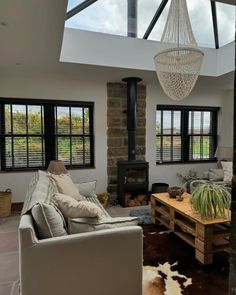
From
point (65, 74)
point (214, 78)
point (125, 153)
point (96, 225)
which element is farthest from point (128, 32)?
point (96, 225)

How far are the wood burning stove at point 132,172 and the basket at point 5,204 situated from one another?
6.61 feet

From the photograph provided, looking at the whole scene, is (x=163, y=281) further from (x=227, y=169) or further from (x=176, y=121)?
(x=176, y=121)

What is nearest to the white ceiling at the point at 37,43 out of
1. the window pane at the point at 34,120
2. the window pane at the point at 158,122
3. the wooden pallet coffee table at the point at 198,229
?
the window pane at the point at 34,120

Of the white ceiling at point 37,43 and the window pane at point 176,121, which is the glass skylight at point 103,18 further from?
the window pane at point 176,121

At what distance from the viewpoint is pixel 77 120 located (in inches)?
188

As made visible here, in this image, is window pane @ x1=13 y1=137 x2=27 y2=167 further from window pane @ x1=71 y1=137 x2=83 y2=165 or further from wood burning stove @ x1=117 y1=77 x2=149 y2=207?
wood burning stove @ x1=117 y1=77 x2=149 y2=207

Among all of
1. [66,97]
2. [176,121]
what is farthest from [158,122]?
[66,97]

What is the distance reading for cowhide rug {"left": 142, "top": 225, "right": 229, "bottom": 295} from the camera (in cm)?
201

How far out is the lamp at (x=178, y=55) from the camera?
8.00ft

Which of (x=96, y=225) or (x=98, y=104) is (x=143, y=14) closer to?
(x=98, y=104)

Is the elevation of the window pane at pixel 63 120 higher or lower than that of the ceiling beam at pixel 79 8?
lower

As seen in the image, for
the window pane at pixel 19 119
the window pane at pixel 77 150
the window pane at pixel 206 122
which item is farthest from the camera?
the window pane at pixel 206 122

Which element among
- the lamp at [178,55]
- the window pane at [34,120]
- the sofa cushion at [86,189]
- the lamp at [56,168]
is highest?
the lamp at [178,55]

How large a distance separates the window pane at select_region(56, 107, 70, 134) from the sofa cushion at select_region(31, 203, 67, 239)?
10.0 feet
